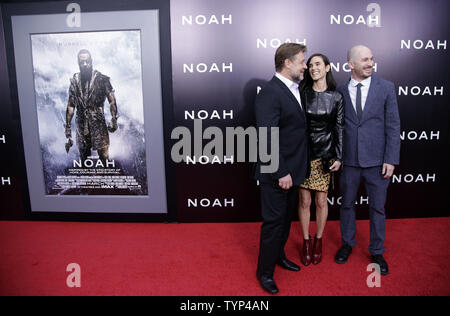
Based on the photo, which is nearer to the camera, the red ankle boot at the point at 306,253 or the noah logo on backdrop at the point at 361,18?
the red ankle boot at the point at 306,253

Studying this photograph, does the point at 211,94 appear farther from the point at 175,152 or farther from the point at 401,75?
the point at 401,75

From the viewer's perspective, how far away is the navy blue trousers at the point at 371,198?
225 cm

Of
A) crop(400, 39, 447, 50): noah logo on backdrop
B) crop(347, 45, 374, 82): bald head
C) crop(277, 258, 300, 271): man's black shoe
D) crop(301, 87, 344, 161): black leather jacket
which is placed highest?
crop(400, 39, 447, 50): noah logo on backdrop

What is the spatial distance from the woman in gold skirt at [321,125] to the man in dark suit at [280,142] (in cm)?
22

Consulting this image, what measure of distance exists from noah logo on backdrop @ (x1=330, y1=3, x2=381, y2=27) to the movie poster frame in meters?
1.59

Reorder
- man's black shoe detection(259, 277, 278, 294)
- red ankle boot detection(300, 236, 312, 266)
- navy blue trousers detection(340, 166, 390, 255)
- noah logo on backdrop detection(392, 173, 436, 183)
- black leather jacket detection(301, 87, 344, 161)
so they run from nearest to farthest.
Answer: man's black shoe detection(259, 277, 278, 294), black leather jacket detection(301, 87, 344, 161), navy blue trousers detection(340, 166, 390, 255), red ankle boot detection(300, 236, 312, 266), noah logo on backdrop detection(392, 173, 436, 183)

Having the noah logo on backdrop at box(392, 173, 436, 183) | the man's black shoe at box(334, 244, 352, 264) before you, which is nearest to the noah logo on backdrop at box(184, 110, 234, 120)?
the man's black shoe at box(334, 244, 352, 264)

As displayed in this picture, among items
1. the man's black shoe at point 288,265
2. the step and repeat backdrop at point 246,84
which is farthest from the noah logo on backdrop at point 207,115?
the man's black shoe at point 288,265

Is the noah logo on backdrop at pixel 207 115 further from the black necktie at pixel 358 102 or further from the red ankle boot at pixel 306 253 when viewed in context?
the red ankle boot at pixel 306 253

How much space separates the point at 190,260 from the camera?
247 centimetres

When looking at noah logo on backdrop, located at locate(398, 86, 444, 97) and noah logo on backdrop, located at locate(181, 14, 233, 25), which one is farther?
noah logo on backdrop, located at locate(398, 86, 444, 97)

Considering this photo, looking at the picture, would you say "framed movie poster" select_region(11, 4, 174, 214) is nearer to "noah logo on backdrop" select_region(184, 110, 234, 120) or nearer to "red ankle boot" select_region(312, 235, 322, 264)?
"noah logo on backdrop" select_region(184, 110, 234, 120)

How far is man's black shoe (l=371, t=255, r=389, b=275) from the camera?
2199 mm

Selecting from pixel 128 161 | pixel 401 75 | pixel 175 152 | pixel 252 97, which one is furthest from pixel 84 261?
pixel 401 75
